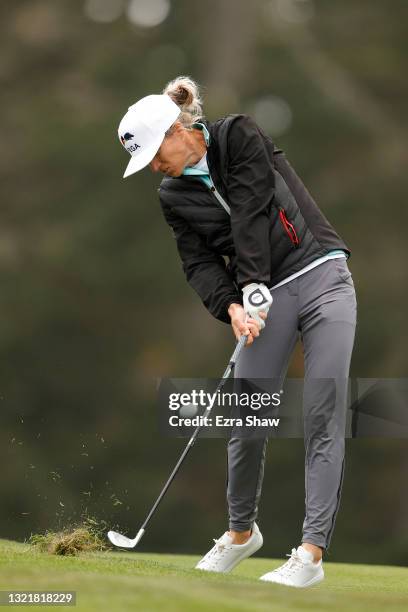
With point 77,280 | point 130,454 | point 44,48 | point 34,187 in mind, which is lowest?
point 130,454

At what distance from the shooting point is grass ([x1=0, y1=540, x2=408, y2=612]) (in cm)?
312

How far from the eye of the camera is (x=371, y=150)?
1501cm

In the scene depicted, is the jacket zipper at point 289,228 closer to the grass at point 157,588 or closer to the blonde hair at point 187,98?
the blonde hair at point 187,98

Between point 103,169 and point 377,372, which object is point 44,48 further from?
point 377,372

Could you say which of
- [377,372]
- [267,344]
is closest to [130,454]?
[377,372]

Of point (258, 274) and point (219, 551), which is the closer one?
point (258, 274)

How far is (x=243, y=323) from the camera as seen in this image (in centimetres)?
426

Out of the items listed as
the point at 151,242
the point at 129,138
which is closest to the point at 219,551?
the point at 129,138

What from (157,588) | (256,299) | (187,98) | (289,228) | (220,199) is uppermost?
(187,98)

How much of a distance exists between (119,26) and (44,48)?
891 millimetres

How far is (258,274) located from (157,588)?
4.04ft

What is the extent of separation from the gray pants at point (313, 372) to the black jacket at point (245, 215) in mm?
103

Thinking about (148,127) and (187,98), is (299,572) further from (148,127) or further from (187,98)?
(187,98)

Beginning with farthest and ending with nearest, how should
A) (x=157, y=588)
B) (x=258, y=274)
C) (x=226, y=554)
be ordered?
1. (x=226, y=554)
2. (x=258, y=274)
3. (x=157, y=588)
